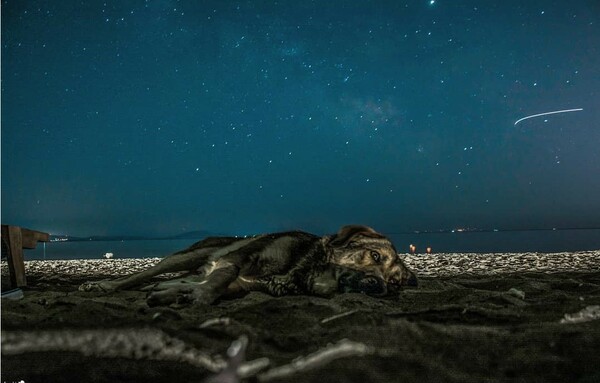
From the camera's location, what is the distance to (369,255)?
14.6 feet

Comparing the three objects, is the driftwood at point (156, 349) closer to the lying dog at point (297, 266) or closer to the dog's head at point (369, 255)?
the lying dog at point (297, 266)

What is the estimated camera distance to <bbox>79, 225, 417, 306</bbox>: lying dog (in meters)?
4.19

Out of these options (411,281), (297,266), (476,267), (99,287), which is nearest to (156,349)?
(297,266)

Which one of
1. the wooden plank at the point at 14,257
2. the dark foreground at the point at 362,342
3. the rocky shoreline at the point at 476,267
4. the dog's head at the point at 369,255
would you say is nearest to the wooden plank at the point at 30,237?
the wooden plank at the point at 14,257

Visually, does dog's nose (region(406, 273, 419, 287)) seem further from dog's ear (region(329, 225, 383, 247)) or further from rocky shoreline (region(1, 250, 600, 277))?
rocky shoreline (region(1, 250, 600, 277))

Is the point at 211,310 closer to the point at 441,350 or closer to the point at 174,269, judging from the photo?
the point at 441,350

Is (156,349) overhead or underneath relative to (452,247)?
overhead

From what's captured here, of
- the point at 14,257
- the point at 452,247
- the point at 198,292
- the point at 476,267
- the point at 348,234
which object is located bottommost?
the point at 452,247

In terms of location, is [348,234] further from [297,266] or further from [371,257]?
[297,266]

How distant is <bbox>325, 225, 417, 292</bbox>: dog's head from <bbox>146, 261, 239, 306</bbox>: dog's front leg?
4.17 feet

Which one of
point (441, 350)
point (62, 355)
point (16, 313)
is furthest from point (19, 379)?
point (441, 350)

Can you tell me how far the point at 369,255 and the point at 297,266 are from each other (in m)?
0.83

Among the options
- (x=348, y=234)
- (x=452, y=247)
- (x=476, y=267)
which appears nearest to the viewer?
(x=348, y=234)

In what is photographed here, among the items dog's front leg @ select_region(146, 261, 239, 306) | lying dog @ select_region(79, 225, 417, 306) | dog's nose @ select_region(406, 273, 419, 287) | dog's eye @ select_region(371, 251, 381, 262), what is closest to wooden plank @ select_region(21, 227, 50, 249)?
lying dog @ select_region(79, 225, 417, 306)
